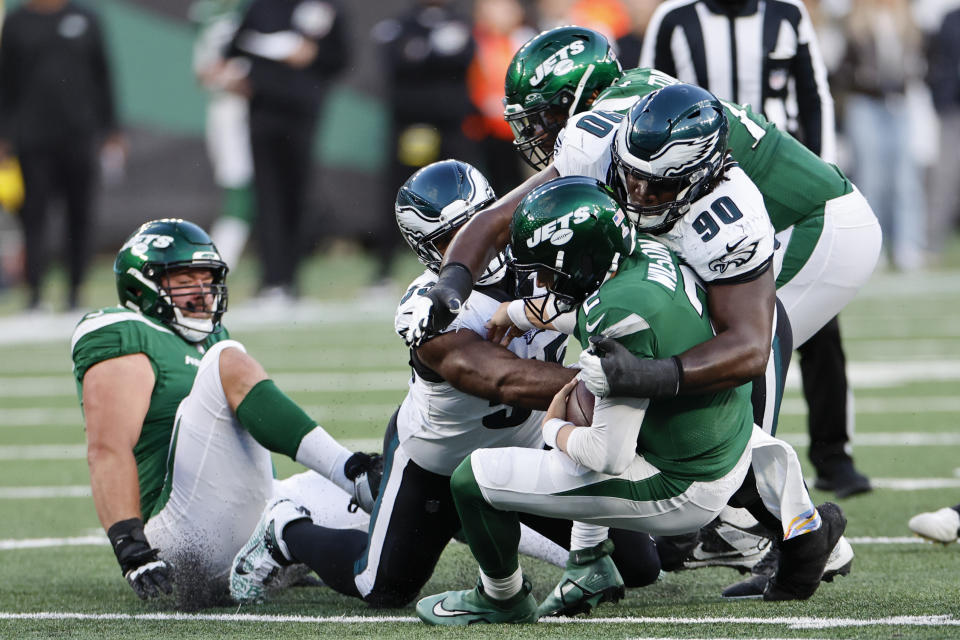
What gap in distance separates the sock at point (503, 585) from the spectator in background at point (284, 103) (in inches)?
341

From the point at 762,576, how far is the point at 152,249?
2.01m

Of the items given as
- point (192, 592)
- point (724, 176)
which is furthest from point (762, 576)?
point (192, 592)

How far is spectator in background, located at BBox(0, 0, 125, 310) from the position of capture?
1195cm

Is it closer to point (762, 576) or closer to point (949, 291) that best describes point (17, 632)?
point (762, 576)

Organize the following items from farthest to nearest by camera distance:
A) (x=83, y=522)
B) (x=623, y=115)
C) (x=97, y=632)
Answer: (x=83, y=522) < (x=623, y=115) < (x=97, y=632)

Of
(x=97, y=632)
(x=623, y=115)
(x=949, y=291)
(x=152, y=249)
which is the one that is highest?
(x=623, y=115)

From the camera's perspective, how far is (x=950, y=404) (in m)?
7.60

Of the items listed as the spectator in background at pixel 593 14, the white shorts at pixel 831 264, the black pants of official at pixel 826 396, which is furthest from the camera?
the spectator in background at pixel 593 14

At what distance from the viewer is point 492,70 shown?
1371 cm

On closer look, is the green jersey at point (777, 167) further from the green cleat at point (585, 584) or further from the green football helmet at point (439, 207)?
the green cleat at point (585, 584)

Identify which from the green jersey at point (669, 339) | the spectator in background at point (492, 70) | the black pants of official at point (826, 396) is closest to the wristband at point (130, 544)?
the green jersey at point (669, 339)

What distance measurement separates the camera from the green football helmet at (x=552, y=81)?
4.37 m

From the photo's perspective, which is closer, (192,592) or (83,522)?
(192,592)

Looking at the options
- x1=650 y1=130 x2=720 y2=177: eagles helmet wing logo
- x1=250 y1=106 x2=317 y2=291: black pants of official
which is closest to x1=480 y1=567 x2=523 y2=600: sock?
x1=650 y1=130 x2=720 y2=177: eagles helmet wing logo
